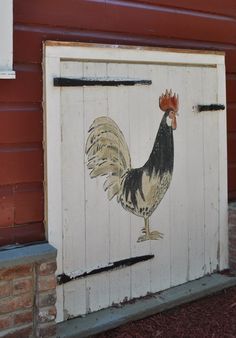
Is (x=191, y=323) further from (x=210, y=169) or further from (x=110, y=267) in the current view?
(x=210, y=169)

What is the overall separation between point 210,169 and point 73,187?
130 cm

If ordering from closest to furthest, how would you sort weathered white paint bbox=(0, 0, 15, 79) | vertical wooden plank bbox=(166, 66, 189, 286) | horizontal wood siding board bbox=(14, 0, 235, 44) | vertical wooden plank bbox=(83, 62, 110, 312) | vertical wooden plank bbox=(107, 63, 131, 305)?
weathered white paint bbox=(0, 0, 15, 79)
horizontal wood siding board bbox=(14, 0, 235, 44)
vertical wooden plank bbox=(83, 62, 110, 312)
vertical wooden plank bbox=(107, 63, 131, 305)
vertical wooden plank bbox=(166, 66, 189, 286)

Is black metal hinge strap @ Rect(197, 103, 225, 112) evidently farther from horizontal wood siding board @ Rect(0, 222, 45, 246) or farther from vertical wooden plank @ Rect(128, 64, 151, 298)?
horizontal wood siding board @ Rect(0, 222, 45, 246)

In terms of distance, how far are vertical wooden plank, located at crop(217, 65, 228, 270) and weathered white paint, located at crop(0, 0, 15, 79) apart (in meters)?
1.87

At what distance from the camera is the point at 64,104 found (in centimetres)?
333

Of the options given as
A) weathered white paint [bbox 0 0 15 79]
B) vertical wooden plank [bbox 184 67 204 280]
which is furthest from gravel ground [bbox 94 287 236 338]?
weathered white paint [bbox 0 0 15 79]

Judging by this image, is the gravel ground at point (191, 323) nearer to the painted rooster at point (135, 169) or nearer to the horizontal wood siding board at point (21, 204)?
the painted rooster at point (135, 169)

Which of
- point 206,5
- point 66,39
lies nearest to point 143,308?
point 66,39

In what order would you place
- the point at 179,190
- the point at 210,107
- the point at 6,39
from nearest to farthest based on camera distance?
the point at 6,39 → the point at 179,190 → the point at 210,107

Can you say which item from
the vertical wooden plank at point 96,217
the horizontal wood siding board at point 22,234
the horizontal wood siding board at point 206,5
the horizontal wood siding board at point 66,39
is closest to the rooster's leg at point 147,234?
the vertical wooden plank at point 96,217

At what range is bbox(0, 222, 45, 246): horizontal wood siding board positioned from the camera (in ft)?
10.3

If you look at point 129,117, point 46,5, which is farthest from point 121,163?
point 46,5

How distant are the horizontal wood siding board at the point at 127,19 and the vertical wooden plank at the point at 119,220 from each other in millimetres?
311

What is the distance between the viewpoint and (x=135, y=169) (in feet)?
12.2
